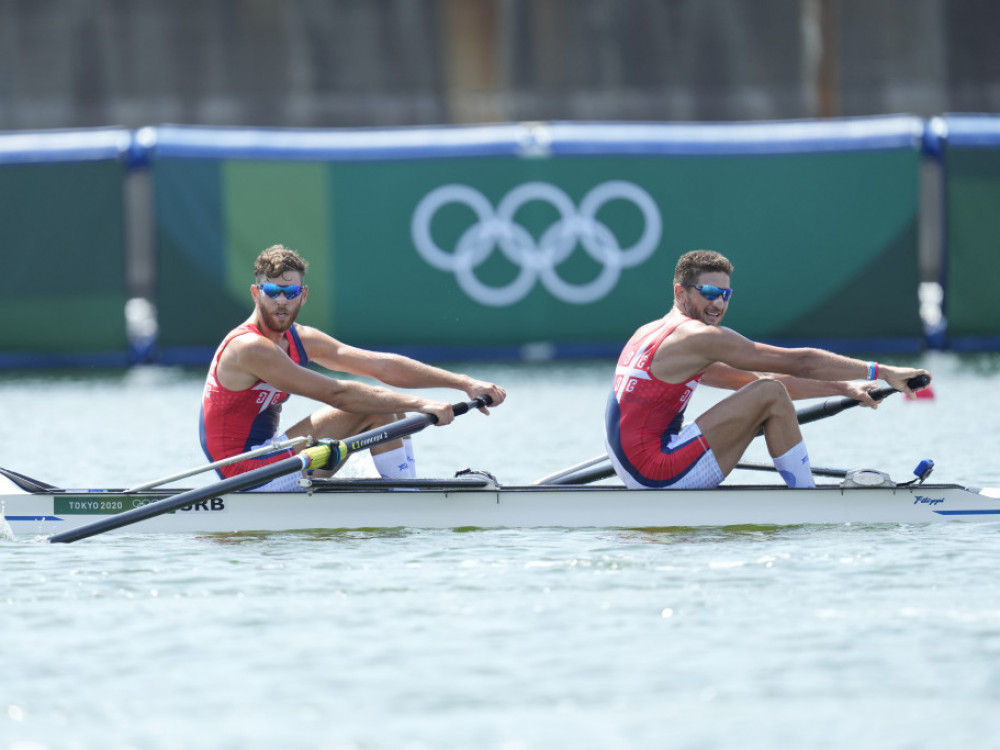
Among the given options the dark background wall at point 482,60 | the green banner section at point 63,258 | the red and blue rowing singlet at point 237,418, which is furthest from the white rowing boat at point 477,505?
the dark background wall at point 482,60

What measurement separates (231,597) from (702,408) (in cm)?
745

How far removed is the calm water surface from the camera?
5.18 m

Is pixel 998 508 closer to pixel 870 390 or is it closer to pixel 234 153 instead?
pixel 870 390

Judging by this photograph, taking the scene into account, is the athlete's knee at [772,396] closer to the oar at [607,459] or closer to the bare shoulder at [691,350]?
the bare shoulder at [691,350]

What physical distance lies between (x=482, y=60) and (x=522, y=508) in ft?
52.1

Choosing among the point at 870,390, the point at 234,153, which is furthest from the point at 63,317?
the point at 870,390

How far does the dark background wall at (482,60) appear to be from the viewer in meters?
23.2

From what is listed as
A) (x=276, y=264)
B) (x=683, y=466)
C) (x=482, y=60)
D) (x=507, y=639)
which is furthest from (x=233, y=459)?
(x=482, y=60)

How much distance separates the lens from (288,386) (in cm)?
811

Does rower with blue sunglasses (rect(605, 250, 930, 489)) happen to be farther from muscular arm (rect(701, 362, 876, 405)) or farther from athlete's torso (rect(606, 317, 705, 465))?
muscular arm (rect(701, 362, 876, 405))

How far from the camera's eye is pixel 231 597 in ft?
22.9

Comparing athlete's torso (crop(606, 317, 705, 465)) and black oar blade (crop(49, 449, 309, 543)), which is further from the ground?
athlete's torso (crop(606, 317, 705, 465))

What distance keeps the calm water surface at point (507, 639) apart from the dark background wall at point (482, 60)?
1504 centimetres

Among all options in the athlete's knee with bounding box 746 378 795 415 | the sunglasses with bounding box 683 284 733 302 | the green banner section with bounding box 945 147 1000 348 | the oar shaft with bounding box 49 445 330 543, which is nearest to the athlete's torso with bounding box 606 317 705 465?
the sunglasses with bounding box 683 284 733 302
